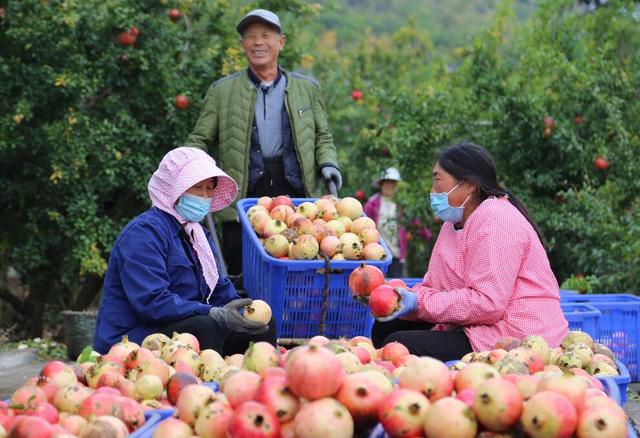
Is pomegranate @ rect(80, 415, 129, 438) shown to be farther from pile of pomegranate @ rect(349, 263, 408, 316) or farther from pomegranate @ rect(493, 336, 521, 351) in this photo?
pile of pomegranate @ rect(349, 263, 408, 316)

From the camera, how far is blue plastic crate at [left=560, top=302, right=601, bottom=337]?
6297 millimetres

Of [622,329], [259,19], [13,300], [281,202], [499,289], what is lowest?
[13,300]

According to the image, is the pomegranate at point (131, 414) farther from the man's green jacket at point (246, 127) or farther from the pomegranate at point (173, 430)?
the man's green jacket at point (246, 127)

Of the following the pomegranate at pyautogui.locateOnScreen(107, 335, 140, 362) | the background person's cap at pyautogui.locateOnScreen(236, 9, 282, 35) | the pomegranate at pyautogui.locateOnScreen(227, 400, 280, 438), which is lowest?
the pomegranate at pyautogui.locateOnScreen(107, 335, 140, 362)

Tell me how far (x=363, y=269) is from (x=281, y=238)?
70 cm

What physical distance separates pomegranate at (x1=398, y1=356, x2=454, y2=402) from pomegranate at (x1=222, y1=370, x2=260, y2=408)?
0.42 meters

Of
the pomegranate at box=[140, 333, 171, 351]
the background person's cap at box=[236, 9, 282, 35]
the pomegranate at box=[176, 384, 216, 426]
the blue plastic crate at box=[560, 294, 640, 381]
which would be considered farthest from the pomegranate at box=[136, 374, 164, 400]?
the blue plastic crate at box=[560, 294, 640, 381]

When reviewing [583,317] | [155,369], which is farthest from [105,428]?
[583,317]

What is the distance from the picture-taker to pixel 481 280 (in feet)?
15.6

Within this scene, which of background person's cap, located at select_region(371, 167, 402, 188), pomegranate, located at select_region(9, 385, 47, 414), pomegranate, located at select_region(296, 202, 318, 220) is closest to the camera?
pomegranate, located at select_region(9, 385, 47, 414)

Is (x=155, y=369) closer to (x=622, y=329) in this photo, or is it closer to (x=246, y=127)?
(x=246, y=127)

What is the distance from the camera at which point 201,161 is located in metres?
5.17

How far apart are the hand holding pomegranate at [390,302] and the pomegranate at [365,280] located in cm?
5

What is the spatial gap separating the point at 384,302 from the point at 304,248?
77cm
